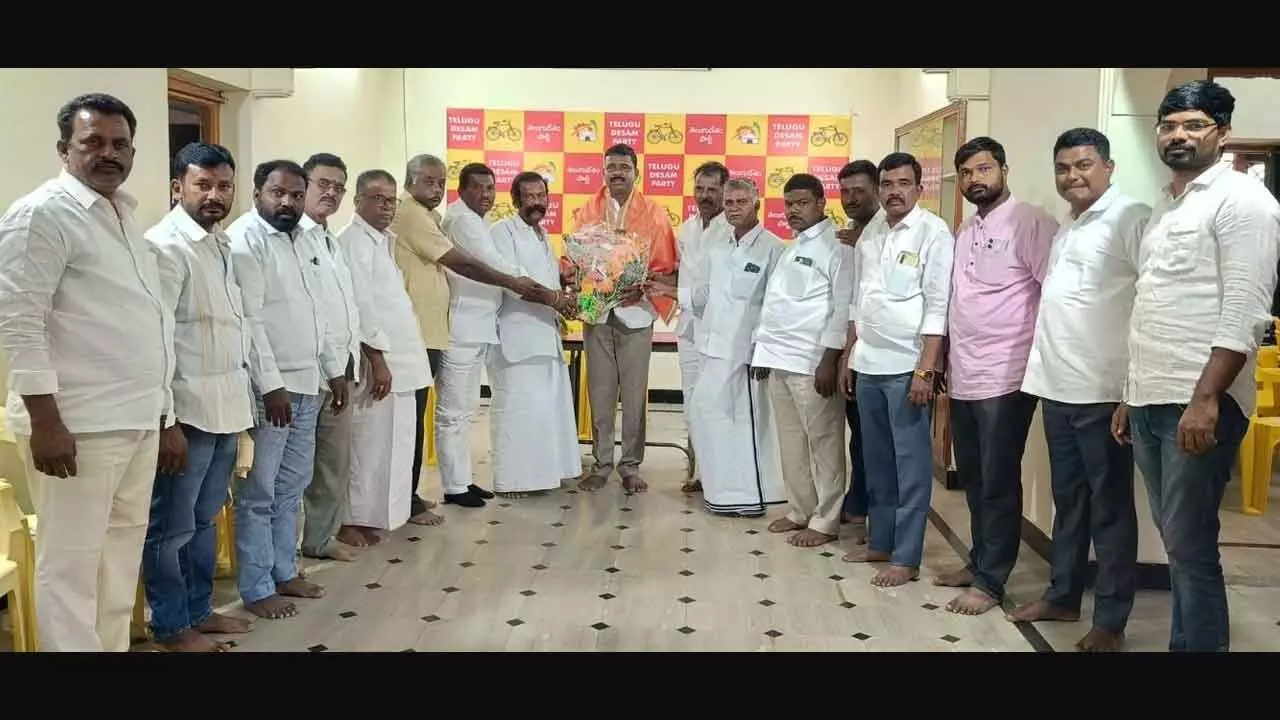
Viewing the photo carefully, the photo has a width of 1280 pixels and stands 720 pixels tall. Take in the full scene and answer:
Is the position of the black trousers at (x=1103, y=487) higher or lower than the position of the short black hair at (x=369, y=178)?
lower

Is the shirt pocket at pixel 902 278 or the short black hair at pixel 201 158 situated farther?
the shirt pocket at pixel 902 278

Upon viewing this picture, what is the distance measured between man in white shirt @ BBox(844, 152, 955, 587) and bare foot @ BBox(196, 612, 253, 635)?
7.80 ft

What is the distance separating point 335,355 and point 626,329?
1994 millimetres

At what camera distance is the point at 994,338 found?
371 cm

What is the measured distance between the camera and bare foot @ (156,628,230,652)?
10.6 ft

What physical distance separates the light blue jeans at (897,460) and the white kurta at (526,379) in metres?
1.82

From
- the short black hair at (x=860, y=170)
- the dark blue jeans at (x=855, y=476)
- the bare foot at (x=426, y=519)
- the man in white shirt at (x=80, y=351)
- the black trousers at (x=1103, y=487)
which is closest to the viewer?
the man in white shirt at (x=80, y=351)

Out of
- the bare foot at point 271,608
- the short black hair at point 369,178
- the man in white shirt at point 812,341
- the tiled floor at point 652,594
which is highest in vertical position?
the short black hair at point 369,178

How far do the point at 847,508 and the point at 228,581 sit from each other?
278 centimetres

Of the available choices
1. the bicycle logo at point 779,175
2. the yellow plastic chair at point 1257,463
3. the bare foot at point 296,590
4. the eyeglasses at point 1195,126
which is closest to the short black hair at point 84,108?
the bare foot at point 296,590

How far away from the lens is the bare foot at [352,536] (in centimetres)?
457

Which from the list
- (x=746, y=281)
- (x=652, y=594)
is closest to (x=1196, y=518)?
(x=652, y=594)

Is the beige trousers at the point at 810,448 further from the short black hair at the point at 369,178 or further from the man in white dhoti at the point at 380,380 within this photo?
the short black hair at the point at 369,178
